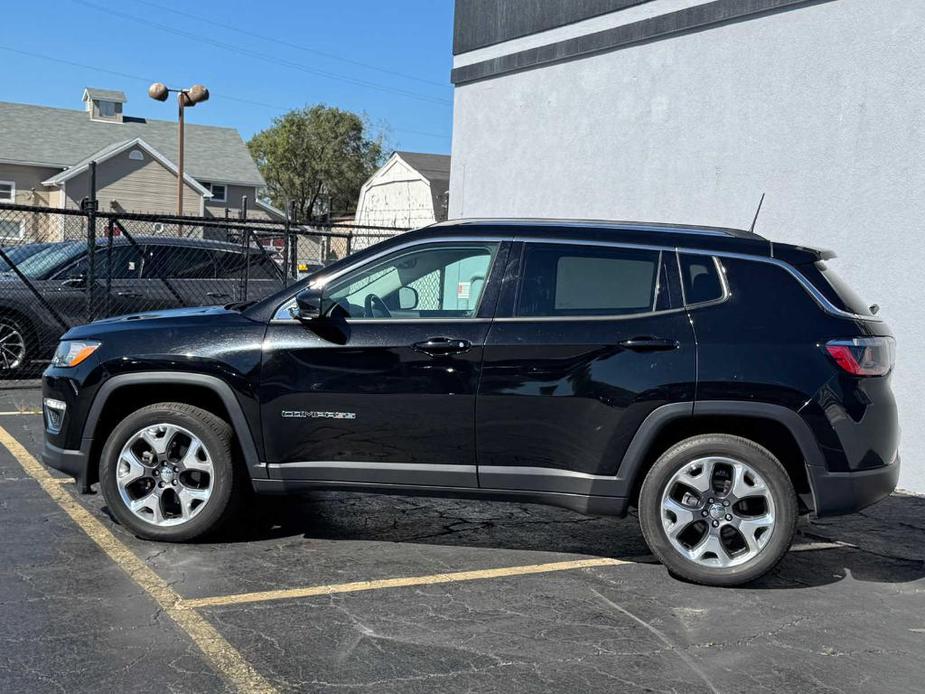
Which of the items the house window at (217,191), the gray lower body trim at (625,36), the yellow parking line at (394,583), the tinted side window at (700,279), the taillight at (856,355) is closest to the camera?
the yellow parking line at (394,583)

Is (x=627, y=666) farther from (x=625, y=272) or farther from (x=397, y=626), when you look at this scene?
(x=625, y=272)

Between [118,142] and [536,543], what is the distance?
45407 mm

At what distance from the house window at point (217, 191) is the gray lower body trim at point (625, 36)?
39.3 meters

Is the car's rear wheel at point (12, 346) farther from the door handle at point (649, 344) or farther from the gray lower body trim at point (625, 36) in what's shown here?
the door handle at point (649, 344)

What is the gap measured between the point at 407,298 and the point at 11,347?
7.70 metres

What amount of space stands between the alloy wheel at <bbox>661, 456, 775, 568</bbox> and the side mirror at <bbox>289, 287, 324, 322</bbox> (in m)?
2.03

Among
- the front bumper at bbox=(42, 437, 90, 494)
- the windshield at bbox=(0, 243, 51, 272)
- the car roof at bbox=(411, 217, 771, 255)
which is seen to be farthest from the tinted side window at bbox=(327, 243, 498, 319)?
the windshield at bbox=(0, 243, 51, 272)

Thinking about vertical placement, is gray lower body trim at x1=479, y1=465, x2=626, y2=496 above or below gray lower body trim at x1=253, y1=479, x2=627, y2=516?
above

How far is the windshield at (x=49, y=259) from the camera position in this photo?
1188 cm

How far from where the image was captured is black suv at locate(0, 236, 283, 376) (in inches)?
457

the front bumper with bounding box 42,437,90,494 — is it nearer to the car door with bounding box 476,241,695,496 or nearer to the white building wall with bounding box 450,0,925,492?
the car door with bounding box 476,241,695,496

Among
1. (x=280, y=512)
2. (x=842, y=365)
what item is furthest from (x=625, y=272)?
(x=280, y=512)

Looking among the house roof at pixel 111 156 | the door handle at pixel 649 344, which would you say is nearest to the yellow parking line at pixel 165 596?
the door handle at pixel 649 344

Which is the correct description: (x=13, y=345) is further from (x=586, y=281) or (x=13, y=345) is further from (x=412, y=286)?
(x=586, y=281)
